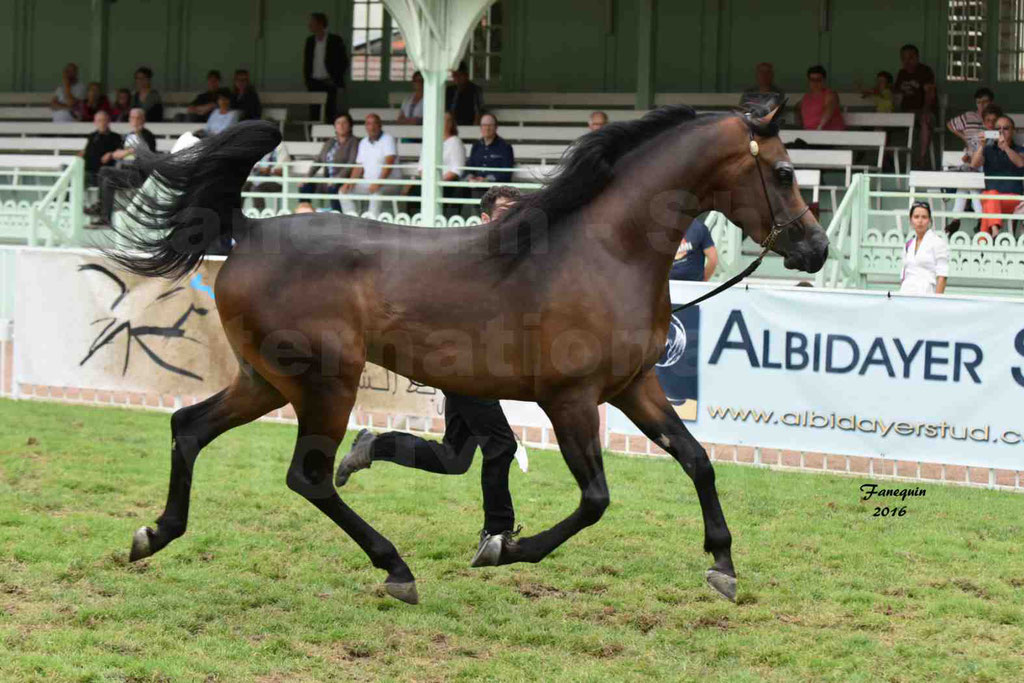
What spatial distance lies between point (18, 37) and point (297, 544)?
18523 millimetres

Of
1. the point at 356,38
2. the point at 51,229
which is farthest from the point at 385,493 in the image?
the point at 356,38

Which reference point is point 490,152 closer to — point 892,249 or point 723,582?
point 892,249

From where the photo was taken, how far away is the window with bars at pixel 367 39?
792 inches

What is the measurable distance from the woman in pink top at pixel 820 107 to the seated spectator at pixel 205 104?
8256mm

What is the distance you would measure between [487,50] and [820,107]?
561 centimetres

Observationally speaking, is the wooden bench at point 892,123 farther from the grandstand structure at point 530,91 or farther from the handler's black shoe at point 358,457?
the handler's black shoe at point 358,457

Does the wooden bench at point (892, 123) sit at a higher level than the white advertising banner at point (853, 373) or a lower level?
higher

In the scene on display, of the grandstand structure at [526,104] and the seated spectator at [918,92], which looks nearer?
the grandstand structure at [526,104]

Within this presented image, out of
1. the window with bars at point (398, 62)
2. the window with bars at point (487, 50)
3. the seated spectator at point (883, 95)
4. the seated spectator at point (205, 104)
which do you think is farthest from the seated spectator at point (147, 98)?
the seated spectator at point (883, 95)

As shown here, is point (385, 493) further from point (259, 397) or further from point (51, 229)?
point (51, 229)

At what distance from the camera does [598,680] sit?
4.72m

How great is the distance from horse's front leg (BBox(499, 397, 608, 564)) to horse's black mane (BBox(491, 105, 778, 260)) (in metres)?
0.70

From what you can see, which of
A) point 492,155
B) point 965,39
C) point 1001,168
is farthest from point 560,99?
point 1001,168

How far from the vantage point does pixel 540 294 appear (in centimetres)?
547
